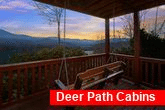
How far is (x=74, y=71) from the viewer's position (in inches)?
117

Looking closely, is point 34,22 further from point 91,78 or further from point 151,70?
point 151,70

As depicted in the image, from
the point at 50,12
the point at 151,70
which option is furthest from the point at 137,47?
the point at 50,12

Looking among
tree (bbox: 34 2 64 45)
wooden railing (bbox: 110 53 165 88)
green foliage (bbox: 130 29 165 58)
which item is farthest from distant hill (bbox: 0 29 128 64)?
green foliage (bbox: 130 29 165 58)

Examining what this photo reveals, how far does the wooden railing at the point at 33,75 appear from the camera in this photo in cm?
185

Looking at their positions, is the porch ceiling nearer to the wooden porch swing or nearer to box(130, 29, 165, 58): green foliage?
box(130, 29, 165, 58): green foliage

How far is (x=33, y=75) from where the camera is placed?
2127 millimetres

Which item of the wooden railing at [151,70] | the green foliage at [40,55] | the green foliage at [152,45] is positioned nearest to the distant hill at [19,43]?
the green foliage at [40,55]

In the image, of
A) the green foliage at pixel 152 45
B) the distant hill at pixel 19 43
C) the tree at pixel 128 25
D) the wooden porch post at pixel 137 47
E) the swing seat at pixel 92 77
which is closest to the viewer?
the swing seat at pixel 92 77

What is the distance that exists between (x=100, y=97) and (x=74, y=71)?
4.47ft

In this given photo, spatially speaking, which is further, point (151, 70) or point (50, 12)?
point (50, 12)

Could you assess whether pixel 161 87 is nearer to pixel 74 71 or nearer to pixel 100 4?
pixel 74 71

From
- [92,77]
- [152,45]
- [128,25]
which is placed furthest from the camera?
[128,25]

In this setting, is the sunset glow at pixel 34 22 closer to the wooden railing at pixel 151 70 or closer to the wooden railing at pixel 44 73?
the wooden railing at pixel 44 73

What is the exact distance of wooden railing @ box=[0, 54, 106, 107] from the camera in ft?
6.06
